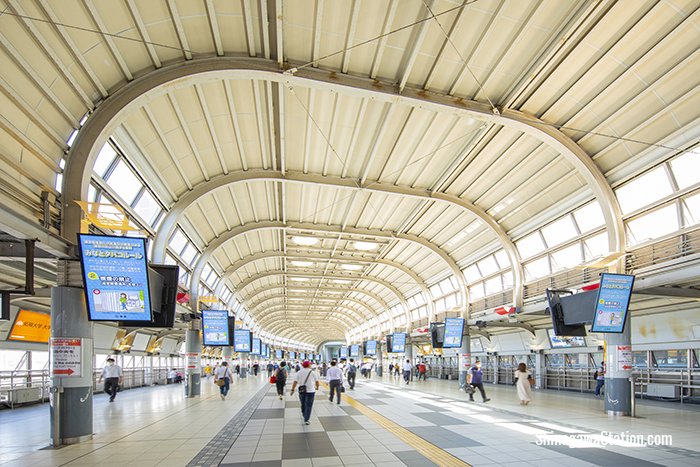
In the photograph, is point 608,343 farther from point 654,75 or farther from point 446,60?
point 446,60

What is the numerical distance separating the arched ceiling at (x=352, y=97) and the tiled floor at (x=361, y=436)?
5.43 m

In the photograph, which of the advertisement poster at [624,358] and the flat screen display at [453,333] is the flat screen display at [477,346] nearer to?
the flat screen display at [453,333]

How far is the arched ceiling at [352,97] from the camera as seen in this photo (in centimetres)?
999

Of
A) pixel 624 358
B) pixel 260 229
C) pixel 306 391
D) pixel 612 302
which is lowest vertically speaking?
pixel 306 391

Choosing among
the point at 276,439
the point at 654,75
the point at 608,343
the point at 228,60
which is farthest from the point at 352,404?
the point at 654,75

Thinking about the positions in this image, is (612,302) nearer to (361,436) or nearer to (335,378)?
(361,436)

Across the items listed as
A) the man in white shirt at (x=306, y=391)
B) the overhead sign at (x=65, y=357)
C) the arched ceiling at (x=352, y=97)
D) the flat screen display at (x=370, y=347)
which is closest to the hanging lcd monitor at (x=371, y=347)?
the flat screen display at (x=370, y=347)

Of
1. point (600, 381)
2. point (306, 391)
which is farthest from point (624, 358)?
point (306, 391)

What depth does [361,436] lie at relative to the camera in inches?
429

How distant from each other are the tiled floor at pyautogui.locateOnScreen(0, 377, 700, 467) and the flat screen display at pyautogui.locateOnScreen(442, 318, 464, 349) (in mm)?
7772

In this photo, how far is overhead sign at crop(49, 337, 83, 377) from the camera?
409 inches

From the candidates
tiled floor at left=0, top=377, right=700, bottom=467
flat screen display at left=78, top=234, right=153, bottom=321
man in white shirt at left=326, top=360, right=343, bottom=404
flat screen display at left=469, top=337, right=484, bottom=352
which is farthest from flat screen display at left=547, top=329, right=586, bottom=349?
flat screen display at left=78, top=234, right=153, bottom=321

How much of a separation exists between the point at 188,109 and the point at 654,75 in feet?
44.7

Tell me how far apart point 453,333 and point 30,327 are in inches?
815
